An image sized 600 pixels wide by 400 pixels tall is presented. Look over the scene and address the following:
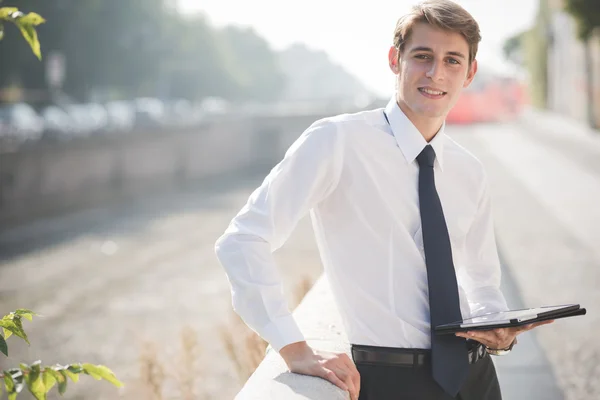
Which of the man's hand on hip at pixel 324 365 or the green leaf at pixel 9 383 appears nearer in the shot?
the green leaf at pixel 9 383

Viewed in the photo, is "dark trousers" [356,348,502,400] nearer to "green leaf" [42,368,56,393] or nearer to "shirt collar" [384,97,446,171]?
"shirt collar" [384,97,446,171]

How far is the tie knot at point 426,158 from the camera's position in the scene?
7.14 ft

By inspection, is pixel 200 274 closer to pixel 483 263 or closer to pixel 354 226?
pixel 483 263

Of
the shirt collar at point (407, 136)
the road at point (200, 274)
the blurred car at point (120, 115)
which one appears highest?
the blurred car at point (120, 115)

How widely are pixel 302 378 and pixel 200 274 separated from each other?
19861 mm

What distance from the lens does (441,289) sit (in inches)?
82.4

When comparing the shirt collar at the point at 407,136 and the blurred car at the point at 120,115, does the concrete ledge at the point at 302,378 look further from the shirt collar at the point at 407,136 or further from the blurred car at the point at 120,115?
the blurred car at the point at 120,115

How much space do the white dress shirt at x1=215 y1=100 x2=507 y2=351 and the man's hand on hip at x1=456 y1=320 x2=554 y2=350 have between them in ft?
0.38

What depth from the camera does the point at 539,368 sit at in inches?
175

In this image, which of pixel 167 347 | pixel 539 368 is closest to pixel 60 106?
pixel 167 347

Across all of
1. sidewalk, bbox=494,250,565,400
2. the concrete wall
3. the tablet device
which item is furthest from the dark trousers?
the concrete wall

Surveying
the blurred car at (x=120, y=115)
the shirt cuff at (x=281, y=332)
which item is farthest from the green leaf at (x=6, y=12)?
the blurred car at (x=120, y=115)

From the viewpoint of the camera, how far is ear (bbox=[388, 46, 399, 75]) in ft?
7.48

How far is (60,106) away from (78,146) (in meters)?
13.9
